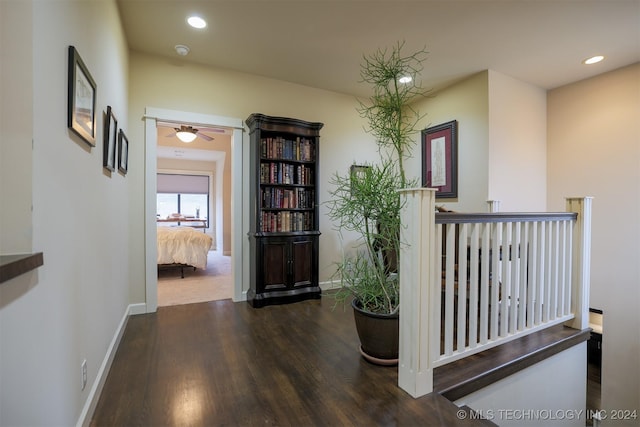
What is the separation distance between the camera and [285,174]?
3.65 m

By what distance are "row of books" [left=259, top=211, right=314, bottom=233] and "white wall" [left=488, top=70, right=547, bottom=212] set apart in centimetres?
224

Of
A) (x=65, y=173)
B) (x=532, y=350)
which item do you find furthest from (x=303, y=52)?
(x=532, y=350)

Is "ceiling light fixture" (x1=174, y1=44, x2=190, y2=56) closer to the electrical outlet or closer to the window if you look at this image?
the electrical outlet

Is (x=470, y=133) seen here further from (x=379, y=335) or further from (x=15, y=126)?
(x=15, y=126)

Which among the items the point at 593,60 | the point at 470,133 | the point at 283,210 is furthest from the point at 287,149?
the point at 593,60

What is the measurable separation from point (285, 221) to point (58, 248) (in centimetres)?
248

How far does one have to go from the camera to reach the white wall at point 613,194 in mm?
3355

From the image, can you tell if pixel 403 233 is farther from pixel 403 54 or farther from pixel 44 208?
pixel 403 54

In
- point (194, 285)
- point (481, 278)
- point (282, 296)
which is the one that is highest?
point (481, 278)

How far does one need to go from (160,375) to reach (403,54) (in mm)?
3634

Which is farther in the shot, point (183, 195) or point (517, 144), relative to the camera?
point (183, 195)

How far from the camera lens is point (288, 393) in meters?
1.76

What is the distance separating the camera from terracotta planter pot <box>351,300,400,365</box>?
1978 millimetres

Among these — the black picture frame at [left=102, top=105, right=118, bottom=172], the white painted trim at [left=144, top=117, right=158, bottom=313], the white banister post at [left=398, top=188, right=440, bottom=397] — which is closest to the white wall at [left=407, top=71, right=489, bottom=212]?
the white banister post at [left=398, top=188, right=440, bottom=397]
